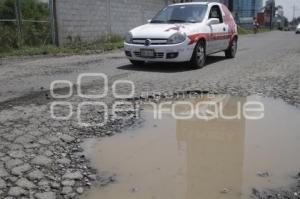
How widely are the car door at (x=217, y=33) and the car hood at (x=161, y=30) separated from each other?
36.7 inches

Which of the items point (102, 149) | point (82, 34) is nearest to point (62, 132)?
point (102, 149)

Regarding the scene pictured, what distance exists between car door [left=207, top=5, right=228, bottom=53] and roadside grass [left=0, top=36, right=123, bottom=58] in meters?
4.65

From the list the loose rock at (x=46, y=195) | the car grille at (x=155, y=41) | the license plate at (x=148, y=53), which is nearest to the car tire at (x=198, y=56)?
the car grille at (x=155, y=41)

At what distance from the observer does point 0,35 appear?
12.2 m

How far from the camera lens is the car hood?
28.3 feet

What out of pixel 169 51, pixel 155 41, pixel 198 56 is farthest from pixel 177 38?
pixel 198 56

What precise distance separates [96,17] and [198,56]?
7.81 m

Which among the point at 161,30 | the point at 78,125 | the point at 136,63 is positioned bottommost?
the point at 78,125

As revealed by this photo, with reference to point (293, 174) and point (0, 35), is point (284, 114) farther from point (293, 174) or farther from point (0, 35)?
point (0, 35)

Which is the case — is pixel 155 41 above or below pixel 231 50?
above

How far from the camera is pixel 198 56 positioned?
362 inches

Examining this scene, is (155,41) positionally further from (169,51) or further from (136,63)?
(136,63)

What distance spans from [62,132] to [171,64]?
5.86 m

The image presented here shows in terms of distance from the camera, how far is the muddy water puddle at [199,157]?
10.4 ft
